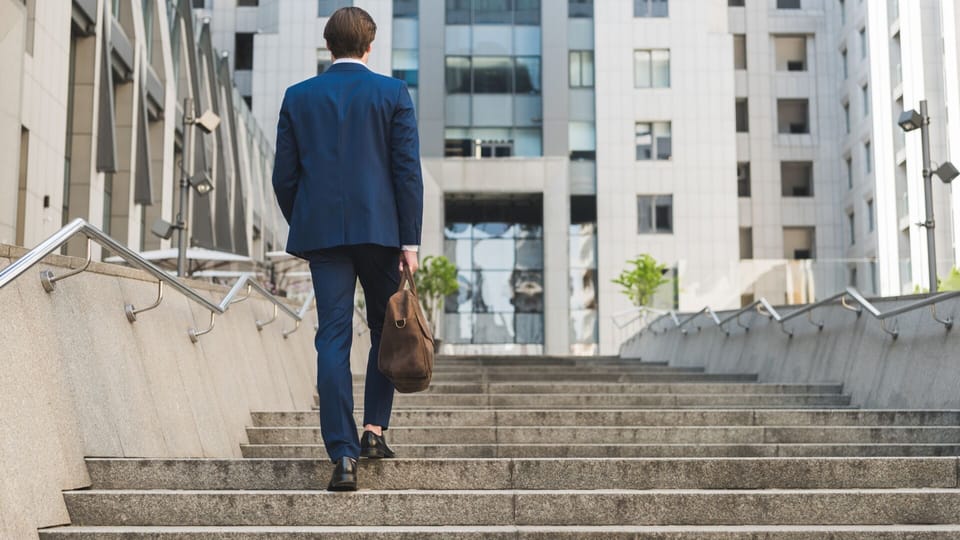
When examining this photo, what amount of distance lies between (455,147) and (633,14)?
8.49 m

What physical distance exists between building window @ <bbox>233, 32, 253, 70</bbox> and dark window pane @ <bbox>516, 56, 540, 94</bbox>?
1336 cm

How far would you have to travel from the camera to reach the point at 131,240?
80.3ft

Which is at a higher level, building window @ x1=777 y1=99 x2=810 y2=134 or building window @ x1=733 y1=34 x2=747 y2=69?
building window @ x1=733 y1=34 x2=747 y2=69

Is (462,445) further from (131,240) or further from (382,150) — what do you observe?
(131,240)

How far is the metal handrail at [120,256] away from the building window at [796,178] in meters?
41.7

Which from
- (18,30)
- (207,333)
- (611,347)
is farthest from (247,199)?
(207,333)

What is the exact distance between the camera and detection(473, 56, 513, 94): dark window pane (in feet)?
134

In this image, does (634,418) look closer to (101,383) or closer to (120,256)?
(120,256)

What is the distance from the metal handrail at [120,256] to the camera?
4406 millimetres

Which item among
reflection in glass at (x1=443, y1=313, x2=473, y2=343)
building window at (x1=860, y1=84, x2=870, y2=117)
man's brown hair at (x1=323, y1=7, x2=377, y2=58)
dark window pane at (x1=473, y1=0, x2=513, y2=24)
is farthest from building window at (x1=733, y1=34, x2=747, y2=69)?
man's brown hair at (x1=323, y1=7, x2=377, y2=58)

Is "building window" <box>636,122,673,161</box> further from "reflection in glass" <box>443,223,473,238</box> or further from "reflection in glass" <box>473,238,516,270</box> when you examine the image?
"reflection in glass" <box>443,223,473,238</box>

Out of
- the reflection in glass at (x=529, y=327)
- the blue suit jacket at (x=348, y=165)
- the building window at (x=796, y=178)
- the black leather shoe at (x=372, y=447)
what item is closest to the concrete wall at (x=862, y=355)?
the black leather shoe at (x=372, y=447)

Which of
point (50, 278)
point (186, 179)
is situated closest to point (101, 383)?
point (50, 278)

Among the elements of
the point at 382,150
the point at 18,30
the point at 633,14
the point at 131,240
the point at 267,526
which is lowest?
the point at 267,526
